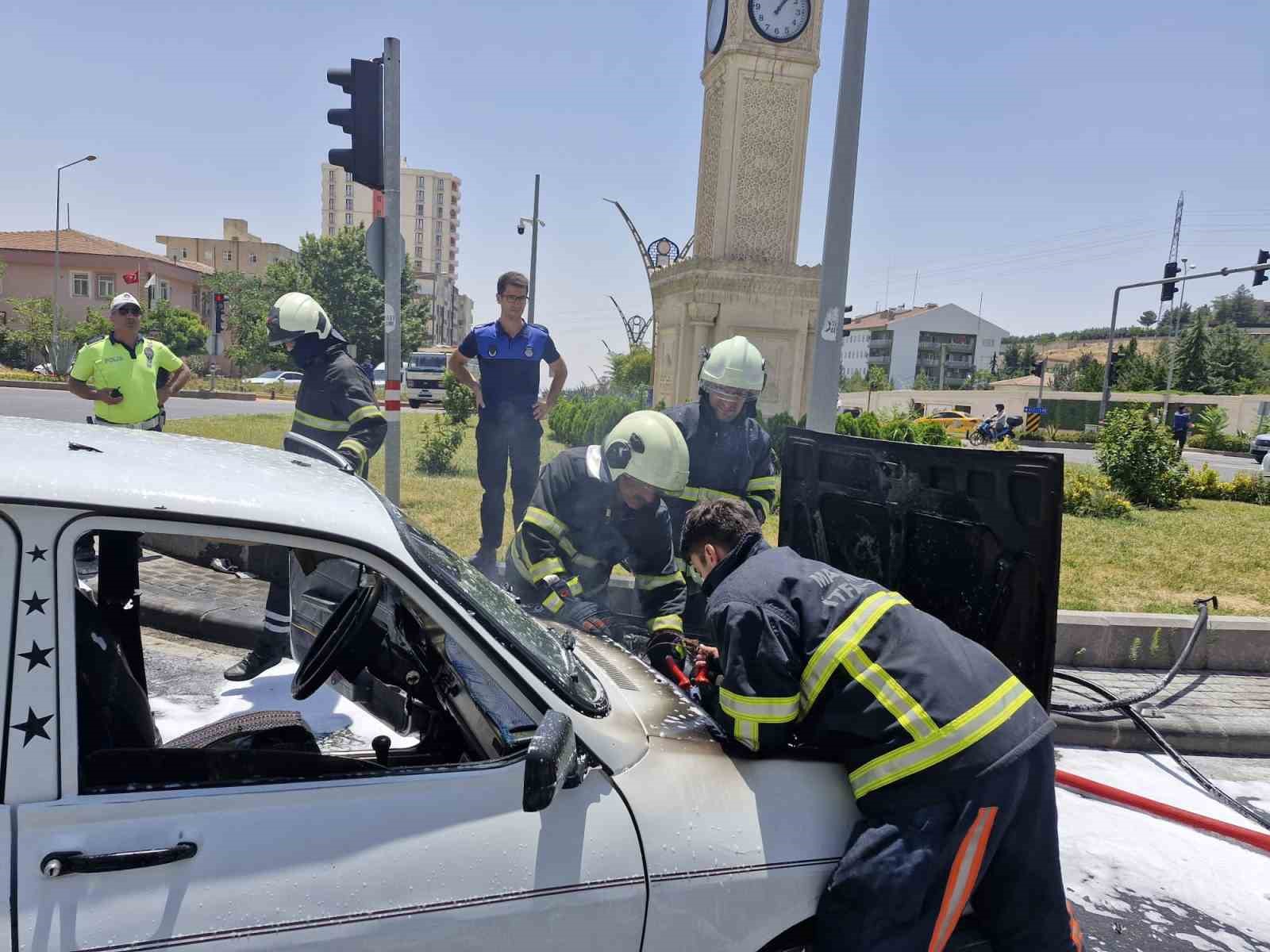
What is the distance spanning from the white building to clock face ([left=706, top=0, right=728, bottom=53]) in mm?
92972

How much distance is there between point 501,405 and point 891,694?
4.35 metres

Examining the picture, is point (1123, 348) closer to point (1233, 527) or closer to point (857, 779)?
point (1233, 527)

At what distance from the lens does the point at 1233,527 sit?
424 inches

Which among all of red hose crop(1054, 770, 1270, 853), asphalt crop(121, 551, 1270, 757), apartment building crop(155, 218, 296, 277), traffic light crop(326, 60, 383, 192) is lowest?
red hose crop(1054, 770, 1270, 853)

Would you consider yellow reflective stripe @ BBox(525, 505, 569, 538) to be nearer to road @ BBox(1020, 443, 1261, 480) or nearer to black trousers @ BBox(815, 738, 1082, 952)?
black trousers @ BBox(815, 738, 1082, 952)

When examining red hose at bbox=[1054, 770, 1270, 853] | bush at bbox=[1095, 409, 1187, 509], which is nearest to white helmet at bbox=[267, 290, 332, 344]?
red hose at bbox=[1054, 770, 1270, 853]

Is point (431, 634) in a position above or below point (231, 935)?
above

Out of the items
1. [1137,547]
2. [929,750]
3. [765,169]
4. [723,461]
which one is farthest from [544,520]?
[765,169]

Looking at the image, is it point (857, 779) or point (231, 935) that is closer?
point (231, 935)

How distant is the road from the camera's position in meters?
23.6

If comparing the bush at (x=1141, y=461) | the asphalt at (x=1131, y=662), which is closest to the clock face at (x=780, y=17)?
the bush at (x=1141, y=461)

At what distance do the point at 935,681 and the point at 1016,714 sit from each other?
236mm

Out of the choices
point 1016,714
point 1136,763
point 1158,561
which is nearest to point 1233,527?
point 1158,561

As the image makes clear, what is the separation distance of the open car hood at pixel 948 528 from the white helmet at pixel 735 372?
910 mm
